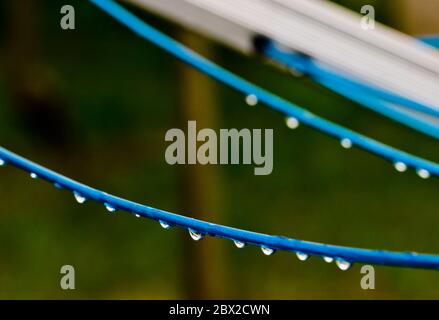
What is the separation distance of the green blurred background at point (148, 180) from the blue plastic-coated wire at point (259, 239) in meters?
1.02

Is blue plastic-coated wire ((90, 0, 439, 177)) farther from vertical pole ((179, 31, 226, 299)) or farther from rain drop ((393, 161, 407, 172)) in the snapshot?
vertical pole ((179, 31, 226, 299))

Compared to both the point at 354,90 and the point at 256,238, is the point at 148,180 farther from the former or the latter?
the point at 256,238

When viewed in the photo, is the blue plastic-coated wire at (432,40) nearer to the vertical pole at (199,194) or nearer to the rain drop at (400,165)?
the rain drop at (400,165)

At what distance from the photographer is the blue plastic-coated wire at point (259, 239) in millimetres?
360

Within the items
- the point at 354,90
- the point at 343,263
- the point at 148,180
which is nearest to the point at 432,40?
the point at 354,90

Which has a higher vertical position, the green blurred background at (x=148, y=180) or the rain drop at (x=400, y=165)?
the green blurred background at (x=148, y=180)

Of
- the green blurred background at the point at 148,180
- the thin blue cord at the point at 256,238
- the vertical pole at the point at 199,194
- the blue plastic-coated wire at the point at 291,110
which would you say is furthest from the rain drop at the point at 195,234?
the green blurred background at the point at 148,180

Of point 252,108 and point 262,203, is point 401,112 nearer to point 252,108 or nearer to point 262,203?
point 262,203

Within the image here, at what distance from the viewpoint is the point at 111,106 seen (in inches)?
77.7

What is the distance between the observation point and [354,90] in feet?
1.96

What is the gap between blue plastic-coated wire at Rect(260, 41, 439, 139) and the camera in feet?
1.93

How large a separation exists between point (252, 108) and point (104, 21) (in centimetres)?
51
